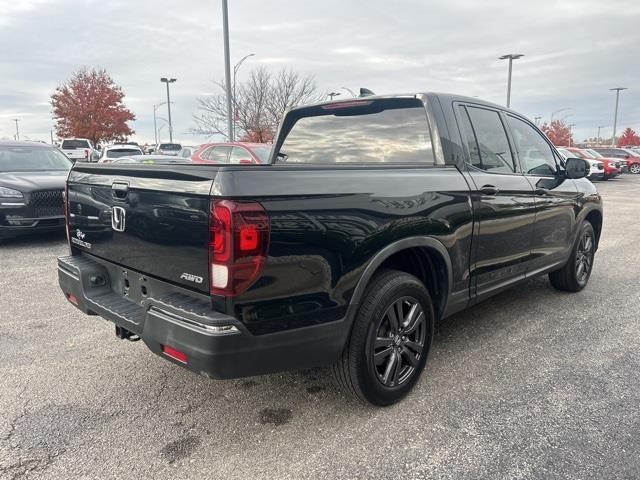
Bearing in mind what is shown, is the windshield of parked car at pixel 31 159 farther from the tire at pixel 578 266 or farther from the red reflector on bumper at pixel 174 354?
the tire at pixel 578 266

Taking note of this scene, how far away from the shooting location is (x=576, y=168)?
4535mm

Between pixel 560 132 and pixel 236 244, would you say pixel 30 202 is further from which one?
pixel 560 132

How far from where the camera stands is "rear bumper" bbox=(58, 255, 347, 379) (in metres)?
2.21

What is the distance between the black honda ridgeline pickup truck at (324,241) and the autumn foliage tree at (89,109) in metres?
41.0

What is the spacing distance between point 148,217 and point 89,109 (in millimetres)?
42542

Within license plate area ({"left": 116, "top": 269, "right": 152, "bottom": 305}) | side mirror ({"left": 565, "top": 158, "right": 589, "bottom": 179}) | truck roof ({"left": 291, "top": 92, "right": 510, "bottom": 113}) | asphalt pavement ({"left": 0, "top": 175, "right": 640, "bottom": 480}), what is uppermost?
truck roof ({"left": 291, "top": 92, "right": 510, "bottom": 113})

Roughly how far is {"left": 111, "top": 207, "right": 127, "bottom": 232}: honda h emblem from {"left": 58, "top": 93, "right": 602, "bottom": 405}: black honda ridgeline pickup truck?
0.01 meters

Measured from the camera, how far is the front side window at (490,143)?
367 cm

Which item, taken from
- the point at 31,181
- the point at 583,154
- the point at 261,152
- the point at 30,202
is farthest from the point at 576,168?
the point at 583,154

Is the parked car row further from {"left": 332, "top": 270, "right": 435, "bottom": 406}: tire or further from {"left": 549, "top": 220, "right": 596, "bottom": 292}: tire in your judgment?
{"left": 332, "top": 270, "right": 435, "bottom": 406}: tire

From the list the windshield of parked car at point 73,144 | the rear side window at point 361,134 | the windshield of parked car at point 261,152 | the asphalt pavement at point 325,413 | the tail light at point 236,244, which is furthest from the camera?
the windshield of parked car at point 73,144

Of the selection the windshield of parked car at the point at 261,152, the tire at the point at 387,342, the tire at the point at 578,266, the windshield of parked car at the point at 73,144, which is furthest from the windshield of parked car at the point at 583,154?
the windshield of parked car at the point at 73,144

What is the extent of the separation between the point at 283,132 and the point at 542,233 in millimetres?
2415

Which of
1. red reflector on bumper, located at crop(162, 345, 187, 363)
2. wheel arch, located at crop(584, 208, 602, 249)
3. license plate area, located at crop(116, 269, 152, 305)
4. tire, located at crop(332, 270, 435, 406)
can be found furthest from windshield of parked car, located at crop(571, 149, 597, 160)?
red reflector on bumper, located at crop(162, 345, 187, 363)
